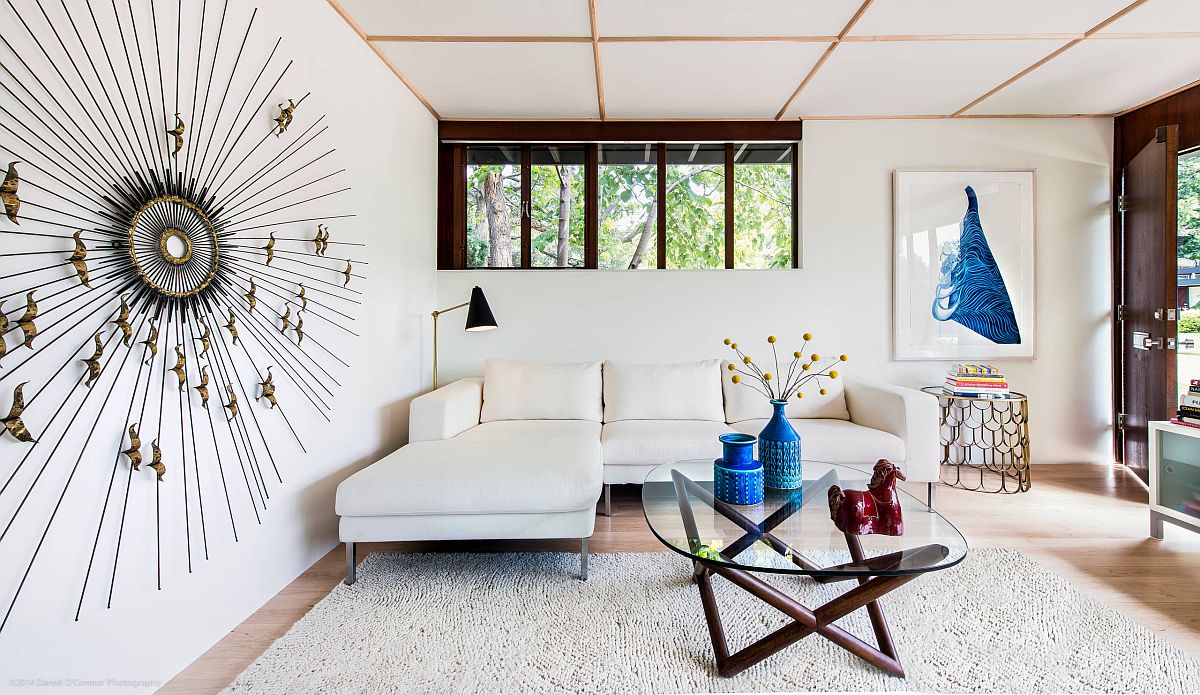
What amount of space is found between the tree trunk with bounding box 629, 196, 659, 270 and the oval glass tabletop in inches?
80.2

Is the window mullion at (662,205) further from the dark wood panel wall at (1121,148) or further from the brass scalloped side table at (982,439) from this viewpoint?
the dark wood panel wall at (1121,148)

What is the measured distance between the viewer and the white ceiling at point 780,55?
2.28 m

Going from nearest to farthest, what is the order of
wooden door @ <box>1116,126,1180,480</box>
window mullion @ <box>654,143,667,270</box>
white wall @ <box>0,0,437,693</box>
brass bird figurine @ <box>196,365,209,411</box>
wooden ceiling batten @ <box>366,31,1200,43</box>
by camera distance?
1. white wall @ <box>0,0,437,693</box>
2. brass bird figurine @ <box>196,365,209,411</box>
3. wooden ceiling batten @ <box>366,31,1200,43</box>
4. wooden door @ <box>1116,126,1180,480</box>
5. window mullion @ <box>654,143,667,270</box>

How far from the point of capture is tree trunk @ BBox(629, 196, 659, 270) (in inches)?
144

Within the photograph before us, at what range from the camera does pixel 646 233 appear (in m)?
3.66

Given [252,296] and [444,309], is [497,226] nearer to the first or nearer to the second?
[444,309]

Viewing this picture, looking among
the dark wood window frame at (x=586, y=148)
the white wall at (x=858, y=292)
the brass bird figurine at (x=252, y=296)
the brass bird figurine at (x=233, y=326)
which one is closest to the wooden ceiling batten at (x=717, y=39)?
the dark wood window frame at (x=586, y=148)

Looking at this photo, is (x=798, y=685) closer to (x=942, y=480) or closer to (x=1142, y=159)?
(x=942, y=480)

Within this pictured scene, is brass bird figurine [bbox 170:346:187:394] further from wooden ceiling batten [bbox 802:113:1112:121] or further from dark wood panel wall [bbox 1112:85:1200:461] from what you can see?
dark wood panel wall [bbox 1112:85:1200:461]

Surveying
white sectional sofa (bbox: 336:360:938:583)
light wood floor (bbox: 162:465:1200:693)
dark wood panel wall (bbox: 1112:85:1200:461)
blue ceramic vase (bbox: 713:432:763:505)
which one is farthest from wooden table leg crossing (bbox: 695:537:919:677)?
dark wood panel wall (bbox: 1112:85:1200:461)

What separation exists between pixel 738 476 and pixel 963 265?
2.80 meters

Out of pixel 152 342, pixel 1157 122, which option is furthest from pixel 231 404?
pixel 1157 122

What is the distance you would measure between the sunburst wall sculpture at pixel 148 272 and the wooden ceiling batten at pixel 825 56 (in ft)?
7.50

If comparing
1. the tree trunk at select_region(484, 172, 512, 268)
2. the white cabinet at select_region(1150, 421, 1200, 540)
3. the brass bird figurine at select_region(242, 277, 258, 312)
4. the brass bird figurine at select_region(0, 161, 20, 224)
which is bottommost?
the white cabinet at select_region(1150, 421, 1200, 540)
